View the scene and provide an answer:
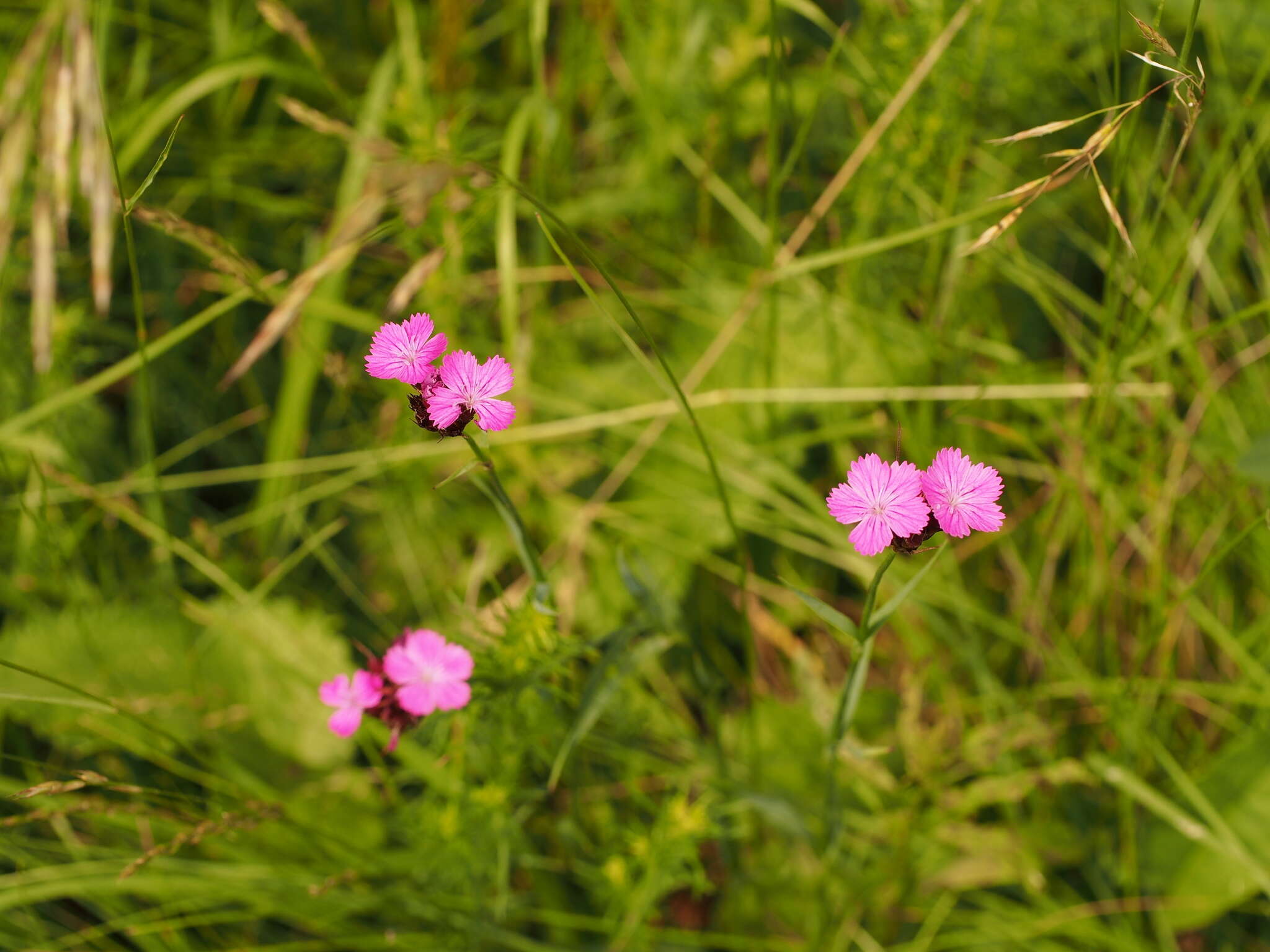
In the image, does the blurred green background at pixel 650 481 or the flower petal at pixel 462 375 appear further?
the blurred green background at pixel 650 481

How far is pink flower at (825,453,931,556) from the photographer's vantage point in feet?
2.52

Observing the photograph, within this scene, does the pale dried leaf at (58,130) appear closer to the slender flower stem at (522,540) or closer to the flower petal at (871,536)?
the slender flower stem at (522,540)

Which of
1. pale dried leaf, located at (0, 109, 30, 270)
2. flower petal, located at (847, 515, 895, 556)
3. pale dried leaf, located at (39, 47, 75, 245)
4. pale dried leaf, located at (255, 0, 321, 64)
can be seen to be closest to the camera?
flower petal, located at (847, 515, 895, 556)

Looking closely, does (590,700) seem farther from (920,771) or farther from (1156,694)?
(1156,694)

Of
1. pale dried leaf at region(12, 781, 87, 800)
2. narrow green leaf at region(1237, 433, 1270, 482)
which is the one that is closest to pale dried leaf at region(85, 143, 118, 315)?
pale dried leaf at region(12, 781, 87, 800)

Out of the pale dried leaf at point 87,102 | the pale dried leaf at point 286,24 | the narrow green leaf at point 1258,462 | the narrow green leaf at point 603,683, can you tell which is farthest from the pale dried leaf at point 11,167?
the narrow green leaf at point 1258,462

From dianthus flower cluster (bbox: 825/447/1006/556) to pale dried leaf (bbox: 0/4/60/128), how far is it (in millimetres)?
1725

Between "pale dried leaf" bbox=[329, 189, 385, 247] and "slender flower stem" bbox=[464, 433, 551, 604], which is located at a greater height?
"pale dried leaf" bbox=[329, 189, 385, 247]

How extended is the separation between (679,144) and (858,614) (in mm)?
1048

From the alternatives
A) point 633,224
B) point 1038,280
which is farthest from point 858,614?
point 633,224

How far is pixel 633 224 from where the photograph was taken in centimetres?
217

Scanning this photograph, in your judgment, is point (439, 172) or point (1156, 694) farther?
point (1156, 694)

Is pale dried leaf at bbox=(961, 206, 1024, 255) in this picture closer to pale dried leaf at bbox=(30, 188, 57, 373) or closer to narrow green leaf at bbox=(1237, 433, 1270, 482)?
narrow green leaf at bbox=(1237, 433, 1270, 482)

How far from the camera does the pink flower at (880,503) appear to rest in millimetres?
769
